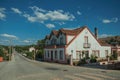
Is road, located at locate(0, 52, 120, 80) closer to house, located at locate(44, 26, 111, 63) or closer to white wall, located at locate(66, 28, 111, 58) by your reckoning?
house, located at locate(44, 26, 111, 63)

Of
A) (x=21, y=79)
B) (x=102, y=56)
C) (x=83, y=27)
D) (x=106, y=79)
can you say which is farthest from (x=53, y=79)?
(x=102, y=56)

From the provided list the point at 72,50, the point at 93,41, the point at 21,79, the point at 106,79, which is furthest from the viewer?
the point at 93,41

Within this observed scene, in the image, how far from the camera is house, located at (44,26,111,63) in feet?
129

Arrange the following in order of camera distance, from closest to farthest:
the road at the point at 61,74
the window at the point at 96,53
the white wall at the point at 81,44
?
the road at the point at 61,74, the white wall at the point at 81,44, the window at the point at 96,53

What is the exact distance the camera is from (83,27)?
1641 inches

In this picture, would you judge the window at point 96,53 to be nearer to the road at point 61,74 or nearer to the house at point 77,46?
the house at point 77,46

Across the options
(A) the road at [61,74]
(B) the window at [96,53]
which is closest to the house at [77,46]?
(B) the window at [96,53]

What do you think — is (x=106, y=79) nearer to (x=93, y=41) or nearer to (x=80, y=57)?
(x=80, y=57)

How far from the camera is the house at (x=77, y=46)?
3942 cm

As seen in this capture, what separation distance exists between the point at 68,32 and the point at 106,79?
26033 millimetres

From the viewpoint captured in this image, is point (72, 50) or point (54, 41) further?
point (54, 41)

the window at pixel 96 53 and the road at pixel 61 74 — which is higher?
the window at pixel 96 53

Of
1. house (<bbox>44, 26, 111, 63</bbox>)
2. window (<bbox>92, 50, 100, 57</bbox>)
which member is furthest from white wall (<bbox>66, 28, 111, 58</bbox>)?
window (<bbox>92, 50, 100, 57</bbox>)

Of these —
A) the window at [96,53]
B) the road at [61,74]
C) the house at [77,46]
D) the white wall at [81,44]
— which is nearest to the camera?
the road at [61,74]
